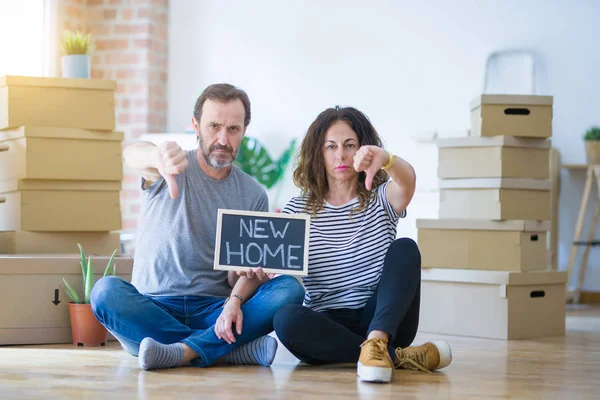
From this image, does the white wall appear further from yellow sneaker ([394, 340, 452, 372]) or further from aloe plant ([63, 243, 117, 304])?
yellow sneaker ([394, 340, 452, 372])

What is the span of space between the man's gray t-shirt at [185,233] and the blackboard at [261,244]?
0.17 meters

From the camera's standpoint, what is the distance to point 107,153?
11.0 feet

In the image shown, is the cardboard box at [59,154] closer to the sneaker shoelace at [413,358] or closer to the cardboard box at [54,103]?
the cardboard box at [54,103]

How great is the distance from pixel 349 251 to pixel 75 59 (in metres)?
1.60

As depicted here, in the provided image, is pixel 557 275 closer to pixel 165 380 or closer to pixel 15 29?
pixel 165 380

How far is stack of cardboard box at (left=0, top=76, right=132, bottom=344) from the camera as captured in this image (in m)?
3.22

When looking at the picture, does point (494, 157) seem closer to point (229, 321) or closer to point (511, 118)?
point (511, 118)

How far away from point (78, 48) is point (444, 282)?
5.80 ft

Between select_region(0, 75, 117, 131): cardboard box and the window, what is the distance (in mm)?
1784

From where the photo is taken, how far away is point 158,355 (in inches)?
90.0

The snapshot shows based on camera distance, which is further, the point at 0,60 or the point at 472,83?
the point at 472,83

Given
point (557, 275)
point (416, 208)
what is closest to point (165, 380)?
point (557, 275)

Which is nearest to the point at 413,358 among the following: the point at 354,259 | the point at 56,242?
the point at 354,259

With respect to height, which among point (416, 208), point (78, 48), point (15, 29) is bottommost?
point (416, 208)
